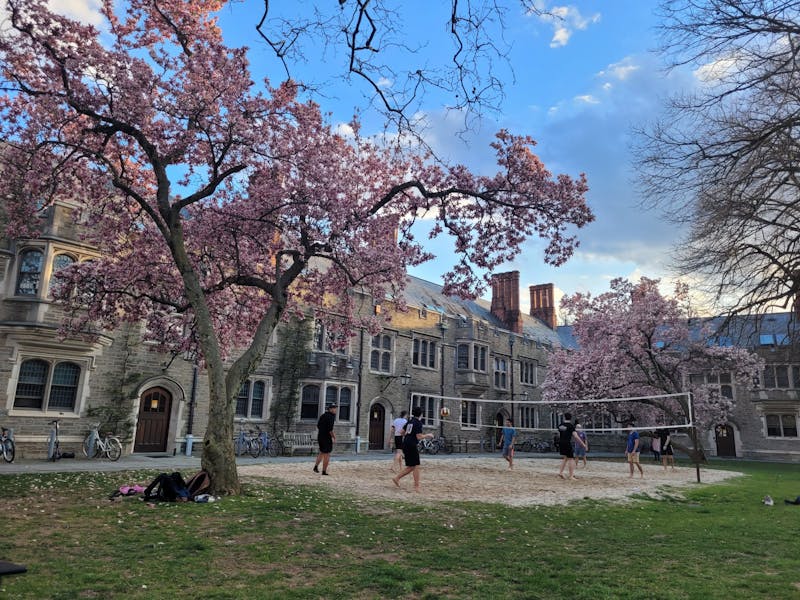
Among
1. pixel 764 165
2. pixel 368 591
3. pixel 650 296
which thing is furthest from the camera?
pixel 650 296

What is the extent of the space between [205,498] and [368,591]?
567cm

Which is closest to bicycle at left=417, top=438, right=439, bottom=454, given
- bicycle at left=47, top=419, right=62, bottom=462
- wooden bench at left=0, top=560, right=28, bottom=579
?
bicycle at left=47, top=419, right=62, bottom=462

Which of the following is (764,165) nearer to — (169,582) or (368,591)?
(368,591)

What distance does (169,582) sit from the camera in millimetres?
4754

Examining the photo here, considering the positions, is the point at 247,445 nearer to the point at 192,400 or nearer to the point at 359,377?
the point at 192,400

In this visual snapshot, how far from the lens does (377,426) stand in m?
29.8

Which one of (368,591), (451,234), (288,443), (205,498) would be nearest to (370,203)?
(451,234)

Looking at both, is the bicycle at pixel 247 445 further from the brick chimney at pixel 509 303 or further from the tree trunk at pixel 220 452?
the brick chimney at pixel 509 303

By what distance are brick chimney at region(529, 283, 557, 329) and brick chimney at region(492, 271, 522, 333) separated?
31.6 ft

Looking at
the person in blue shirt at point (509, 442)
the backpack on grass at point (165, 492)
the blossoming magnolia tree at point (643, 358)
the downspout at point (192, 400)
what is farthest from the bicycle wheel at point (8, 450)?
the blossoming magnolia tree at point (643, 358)

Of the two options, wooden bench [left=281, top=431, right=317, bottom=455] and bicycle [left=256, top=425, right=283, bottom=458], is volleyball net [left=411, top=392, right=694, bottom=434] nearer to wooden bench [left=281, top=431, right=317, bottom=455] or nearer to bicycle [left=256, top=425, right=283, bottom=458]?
wooden bench [left=281, top=431, right=317, bottom=455]

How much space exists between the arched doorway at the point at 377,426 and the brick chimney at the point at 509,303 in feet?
54.5

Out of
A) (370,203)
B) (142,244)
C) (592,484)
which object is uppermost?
(370,203)

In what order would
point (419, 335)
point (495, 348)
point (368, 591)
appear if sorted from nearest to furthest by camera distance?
point (368, 591), point (419, 335), point (495, 348)
